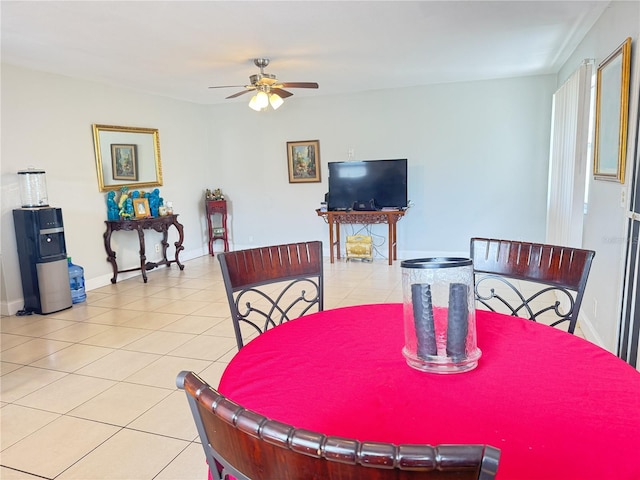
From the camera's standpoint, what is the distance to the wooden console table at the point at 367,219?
233 inches

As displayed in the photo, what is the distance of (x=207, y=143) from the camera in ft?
23.3

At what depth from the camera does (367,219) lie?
6129mm

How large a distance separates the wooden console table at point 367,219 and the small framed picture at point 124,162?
248cm

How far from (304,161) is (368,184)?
1.15 metres

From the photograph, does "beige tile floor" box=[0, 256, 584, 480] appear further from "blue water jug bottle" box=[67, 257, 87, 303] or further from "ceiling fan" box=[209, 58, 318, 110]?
"ceiling fan" box=[209, 58, 318, 110]

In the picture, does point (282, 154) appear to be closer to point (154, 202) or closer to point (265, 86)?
point (154, 202)

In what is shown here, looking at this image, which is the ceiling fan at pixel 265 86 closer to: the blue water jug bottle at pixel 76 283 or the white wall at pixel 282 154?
the white wall at pixel 282 154

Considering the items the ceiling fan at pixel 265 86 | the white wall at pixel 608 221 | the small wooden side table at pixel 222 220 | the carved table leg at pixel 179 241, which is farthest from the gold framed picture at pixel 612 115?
the small wooden side table at pixel 222 220

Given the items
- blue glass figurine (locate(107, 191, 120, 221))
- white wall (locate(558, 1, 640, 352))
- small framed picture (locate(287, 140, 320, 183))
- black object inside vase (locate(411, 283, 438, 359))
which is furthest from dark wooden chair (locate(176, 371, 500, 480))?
small framed picture (locate(287, 140, 320, 183))

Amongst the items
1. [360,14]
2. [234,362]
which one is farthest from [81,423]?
[360,14]

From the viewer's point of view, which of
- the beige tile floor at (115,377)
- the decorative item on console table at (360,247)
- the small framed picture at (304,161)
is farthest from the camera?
the small framed picture at (304,161)

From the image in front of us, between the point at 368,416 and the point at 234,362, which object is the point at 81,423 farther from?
the point at 368,416

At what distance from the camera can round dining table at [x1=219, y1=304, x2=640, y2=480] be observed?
800mm

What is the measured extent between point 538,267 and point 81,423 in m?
2.38
